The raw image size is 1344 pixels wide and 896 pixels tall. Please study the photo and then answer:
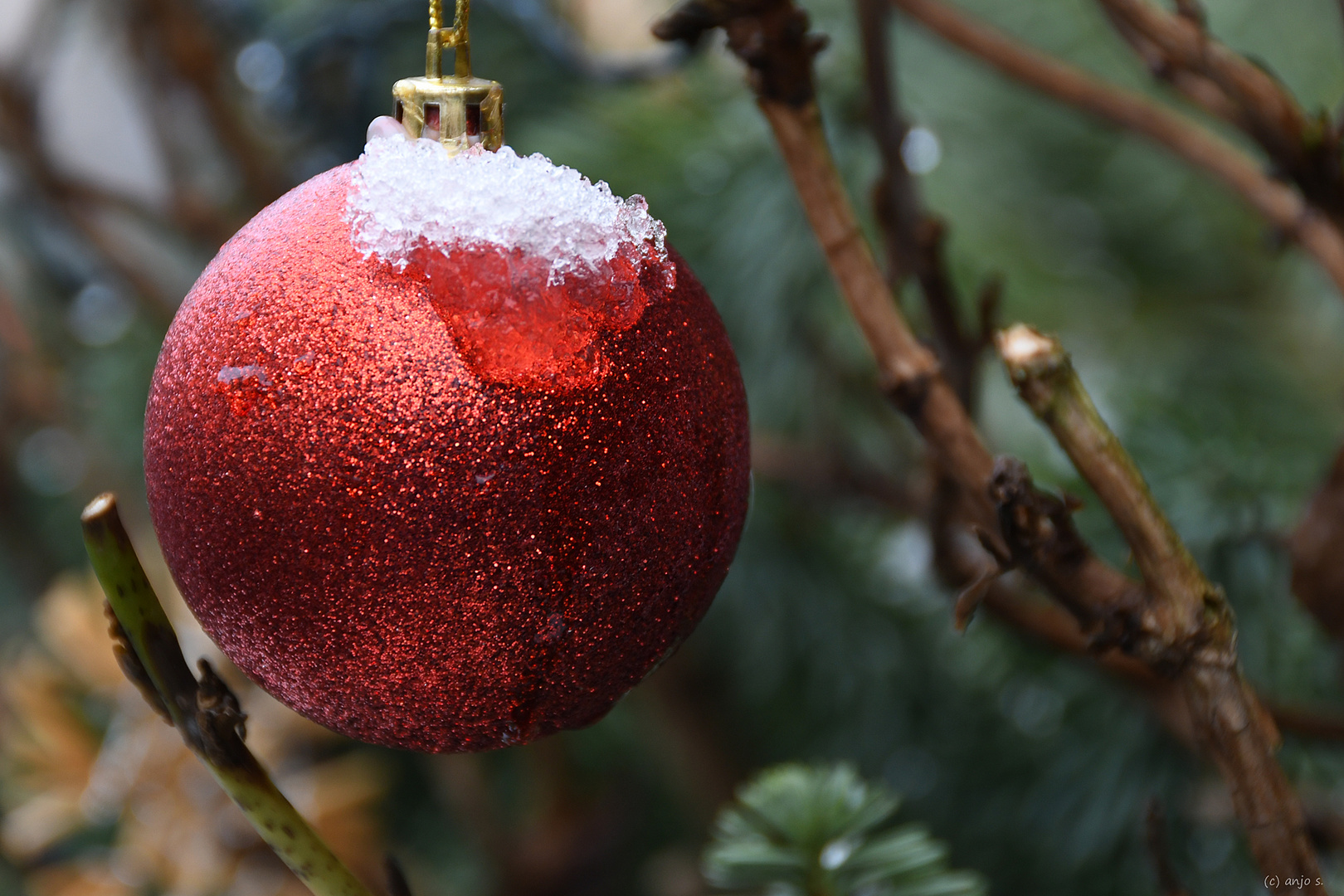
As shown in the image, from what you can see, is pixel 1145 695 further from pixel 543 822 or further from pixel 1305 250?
pixel 543 822

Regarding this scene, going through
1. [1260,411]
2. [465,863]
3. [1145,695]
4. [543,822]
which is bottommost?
[465,863]

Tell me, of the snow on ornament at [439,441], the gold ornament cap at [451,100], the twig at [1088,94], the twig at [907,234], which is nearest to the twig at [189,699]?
the snow on ornament at [439,441]

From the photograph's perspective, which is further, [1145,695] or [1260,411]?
[1260,411]

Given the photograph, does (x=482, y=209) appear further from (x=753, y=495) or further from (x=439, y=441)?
(x=753, y=495)

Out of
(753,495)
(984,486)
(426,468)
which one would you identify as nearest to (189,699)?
(426,468)

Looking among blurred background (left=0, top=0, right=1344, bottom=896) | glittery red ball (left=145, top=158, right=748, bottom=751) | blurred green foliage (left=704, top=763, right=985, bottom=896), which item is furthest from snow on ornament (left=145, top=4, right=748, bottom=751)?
blurred background (left=0, top=0, right=1344, bottom=896)

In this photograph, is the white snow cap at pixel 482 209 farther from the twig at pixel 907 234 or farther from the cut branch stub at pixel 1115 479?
the twig at pixel 907 234

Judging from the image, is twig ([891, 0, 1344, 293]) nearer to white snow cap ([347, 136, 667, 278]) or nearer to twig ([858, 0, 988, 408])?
twig ([858, 0, 988, 408])

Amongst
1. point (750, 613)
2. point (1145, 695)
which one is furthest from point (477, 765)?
point (1145, 695)
